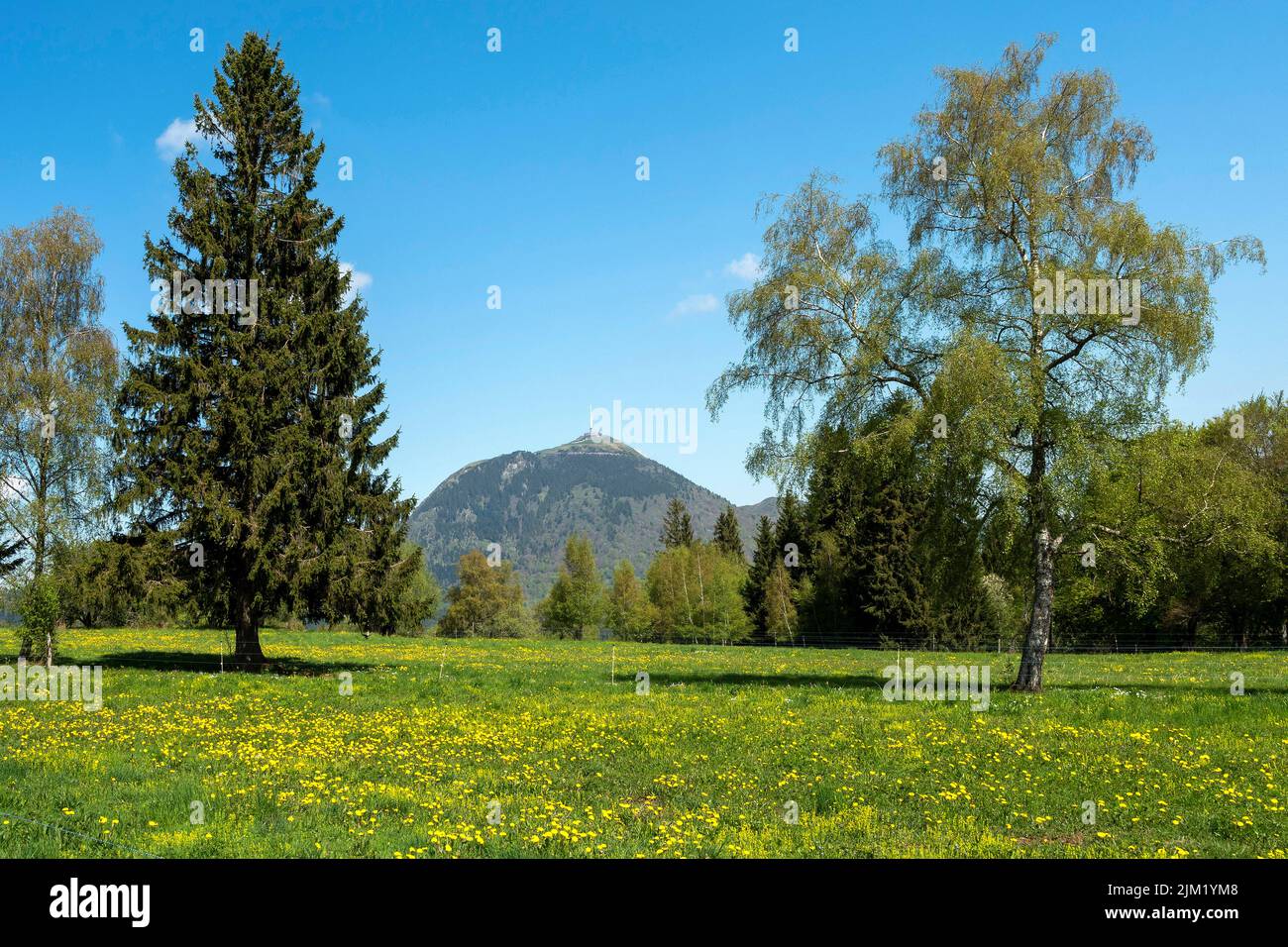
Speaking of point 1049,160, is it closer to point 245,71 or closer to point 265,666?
point 245,71

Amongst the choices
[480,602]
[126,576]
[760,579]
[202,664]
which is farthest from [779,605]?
[126,576]

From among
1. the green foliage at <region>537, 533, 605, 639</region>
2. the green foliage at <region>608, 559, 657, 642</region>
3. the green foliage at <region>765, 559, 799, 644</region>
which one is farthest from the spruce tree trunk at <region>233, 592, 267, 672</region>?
the green foliage at <region>537, 533, 605, 639</region>

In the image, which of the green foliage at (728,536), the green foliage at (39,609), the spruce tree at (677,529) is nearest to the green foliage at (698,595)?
the green foliage at (728,536)

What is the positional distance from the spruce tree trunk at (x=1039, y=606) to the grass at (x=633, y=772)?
1745 millimetres

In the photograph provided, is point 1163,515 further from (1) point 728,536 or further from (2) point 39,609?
(1) point 728,536

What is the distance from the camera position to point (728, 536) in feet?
411

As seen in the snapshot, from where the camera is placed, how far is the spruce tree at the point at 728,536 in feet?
405

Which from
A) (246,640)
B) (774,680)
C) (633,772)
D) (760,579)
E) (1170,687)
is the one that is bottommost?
(760,579)

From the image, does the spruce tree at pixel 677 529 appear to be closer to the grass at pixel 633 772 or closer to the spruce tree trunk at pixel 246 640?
the spruce tree trunk at pixel 246 640

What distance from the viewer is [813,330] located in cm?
2802

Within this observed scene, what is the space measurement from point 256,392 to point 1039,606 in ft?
85.3

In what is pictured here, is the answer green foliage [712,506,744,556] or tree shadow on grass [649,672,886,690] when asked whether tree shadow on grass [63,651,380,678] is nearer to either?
tree shadow on grass [649,672,886,690]

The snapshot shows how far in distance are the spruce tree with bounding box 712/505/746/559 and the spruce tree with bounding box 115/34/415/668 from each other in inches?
3645
